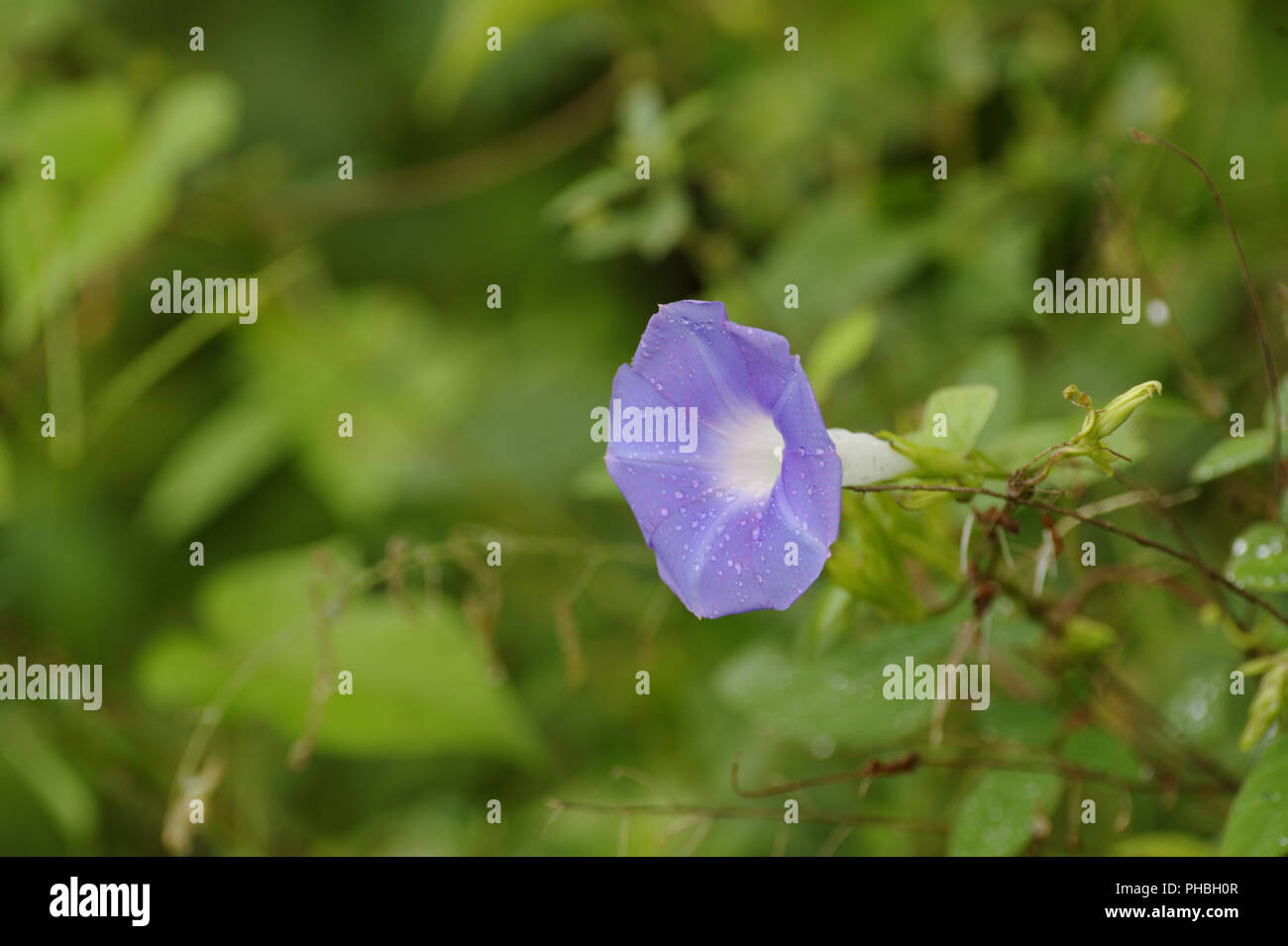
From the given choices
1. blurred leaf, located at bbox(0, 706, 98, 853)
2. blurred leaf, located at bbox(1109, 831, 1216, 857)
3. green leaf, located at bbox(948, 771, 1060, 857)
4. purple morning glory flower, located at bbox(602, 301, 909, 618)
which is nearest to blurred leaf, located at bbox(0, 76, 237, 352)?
blurred leaf, located at bbox(0, 706, 98, 853)

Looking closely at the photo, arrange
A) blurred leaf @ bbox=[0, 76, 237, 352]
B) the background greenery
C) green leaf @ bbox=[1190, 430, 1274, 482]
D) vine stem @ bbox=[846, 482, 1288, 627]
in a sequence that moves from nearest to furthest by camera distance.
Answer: vine stem @ bbox=[846, 482, 1288, 627]
green leaf @ bbox=[1190, 430, 1274, 482]
the background greenery
blurred leaf @ bbox=[0, 76, 237, 352]

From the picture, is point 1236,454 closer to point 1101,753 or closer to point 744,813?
point 1101,753

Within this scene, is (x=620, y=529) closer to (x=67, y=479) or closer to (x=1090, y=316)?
(x=1090, y=316)

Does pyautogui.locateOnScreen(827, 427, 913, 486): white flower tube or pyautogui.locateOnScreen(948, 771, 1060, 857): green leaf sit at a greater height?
pyautogui.locateOnScreen(827, 427, 913, 486): white flower tube

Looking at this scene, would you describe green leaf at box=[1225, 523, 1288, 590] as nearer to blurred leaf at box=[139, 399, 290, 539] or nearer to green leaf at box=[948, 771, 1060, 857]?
green leaf at box=[948, 771, 1060, 857]

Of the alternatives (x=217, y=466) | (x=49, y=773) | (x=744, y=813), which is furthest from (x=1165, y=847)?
(x=217, y=466)

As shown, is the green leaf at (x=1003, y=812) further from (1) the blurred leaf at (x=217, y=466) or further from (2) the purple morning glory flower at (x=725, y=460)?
(1) the blurred leaf at (x=217, y=466)

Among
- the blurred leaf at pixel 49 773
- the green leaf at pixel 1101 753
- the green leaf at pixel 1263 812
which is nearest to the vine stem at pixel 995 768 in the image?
the green leaf at pixel 1101 753
